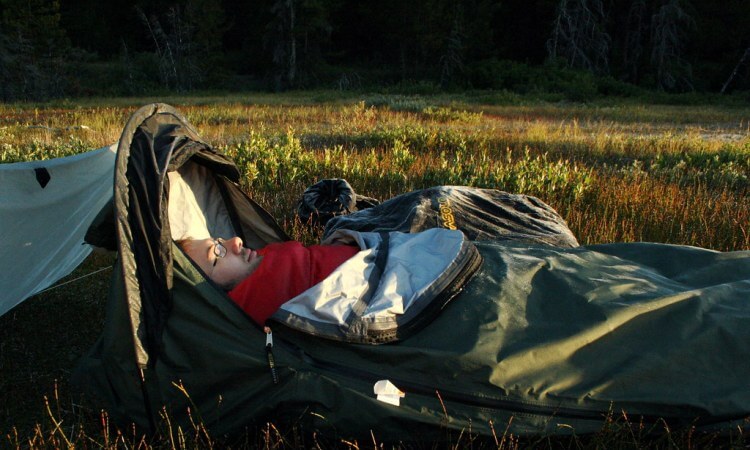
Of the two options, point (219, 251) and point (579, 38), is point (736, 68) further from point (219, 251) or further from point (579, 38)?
point (219, 251)

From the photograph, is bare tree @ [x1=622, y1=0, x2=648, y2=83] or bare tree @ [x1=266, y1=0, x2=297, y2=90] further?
bare tree @ [x1=266, y1=0, x2=297, y2=90]

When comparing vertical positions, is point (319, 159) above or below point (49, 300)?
above

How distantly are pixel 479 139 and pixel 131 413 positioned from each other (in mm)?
9548

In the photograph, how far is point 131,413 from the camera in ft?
9.64

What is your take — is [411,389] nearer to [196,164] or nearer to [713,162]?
[196,164]

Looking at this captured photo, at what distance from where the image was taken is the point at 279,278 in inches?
124

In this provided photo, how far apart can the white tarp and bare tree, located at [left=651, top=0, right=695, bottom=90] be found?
117 ft

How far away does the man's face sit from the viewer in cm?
344

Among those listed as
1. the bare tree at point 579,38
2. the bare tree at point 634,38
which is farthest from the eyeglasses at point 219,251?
the bare tree at point 634,38

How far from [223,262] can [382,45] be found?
4590cm

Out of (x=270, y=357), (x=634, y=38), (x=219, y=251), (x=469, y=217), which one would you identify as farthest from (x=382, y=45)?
(x=270, y=357)

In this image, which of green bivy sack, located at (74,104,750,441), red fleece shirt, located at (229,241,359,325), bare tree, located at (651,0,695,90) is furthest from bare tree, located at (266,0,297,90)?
green bivy sack, located at (74,104,750,441)

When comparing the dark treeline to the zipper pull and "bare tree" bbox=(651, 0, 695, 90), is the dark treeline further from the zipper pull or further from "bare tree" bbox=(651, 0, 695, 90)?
the zipper pull

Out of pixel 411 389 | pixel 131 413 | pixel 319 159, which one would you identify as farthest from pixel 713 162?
pixel 131 413
